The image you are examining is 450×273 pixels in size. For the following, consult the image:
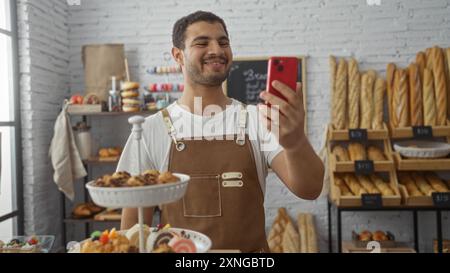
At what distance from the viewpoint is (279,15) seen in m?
2.87

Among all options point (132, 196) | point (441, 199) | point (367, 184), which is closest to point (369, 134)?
point (367, 184)

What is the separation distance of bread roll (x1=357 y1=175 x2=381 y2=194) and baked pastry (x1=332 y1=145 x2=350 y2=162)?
0.15m

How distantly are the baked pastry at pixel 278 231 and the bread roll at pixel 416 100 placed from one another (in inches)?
40.5

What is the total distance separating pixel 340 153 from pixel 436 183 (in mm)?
591

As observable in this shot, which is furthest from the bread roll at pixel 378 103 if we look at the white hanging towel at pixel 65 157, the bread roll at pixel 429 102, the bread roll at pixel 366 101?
the white hanging towel at pixel 65 157

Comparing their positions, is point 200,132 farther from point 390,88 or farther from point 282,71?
point 390,88

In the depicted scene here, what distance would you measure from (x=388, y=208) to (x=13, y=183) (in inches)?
88.4

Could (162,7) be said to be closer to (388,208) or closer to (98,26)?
(98,26)

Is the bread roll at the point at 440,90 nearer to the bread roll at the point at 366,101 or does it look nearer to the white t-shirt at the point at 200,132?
the bread roll at the point at 366,101

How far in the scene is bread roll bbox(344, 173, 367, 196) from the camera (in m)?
2.43

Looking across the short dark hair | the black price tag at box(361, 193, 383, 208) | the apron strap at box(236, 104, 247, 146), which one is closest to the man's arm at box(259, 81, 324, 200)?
the apron strap at box(236, 104, 247, 146)
